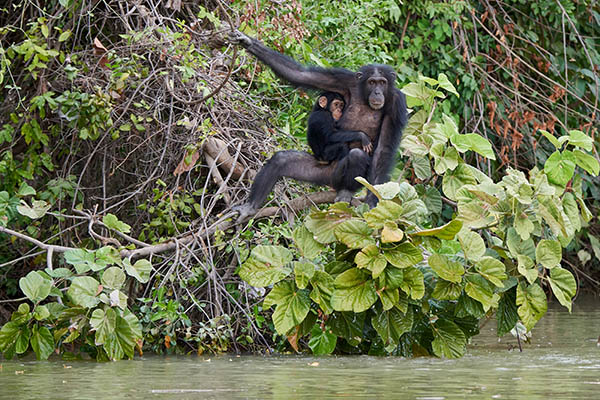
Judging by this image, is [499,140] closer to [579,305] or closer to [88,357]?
[579,305]

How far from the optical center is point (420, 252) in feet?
21.1

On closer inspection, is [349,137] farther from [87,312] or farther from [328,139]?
[87,312]

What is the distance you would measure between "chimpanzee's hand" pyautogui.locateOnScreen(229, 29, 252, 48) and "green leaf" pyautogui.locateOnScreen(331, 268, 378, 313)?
1.83 m

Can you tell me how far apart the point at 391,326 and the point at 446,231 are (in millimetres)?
765

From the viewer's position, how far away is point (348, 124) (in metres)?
7.92

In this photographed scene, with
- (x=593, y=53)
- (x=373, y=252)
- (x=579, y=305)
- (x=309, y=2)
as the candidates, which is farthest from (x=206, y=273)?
(x=593, y=53)

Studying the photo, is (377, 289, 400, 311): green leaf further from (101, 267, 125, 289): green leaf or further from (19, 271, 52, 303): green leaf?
(19, 271, 52, 303): green leaf

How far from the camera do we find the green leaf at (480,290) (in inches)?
260

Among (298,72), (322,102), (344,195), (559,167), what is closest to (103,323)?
(344,195)

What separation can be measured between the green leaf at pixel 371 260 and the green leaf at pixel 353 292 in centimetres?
17

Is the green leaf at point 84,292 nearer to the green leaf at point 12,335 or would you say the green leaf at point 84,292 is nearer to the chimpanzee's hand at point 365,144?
the green leaf at point 12,335

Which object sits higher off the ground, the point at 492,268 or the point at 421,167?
the point at 421,167

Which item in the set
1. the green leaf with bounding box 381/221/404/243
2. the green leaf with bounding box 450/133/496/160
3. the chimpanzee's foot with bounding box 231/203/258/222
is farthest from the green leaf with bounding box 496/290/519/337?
the chimpanzee's foot with bounding box 231/203/258/222

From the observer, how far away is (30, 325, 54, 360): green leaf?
6668 mm
